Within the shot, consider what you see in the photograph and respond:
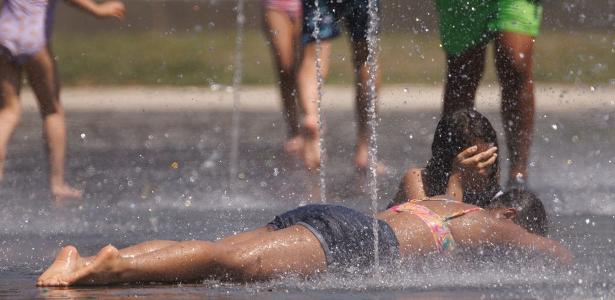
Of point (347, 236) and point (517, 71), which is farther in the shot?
point (517, 71)

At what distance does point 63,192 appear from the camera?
693cm

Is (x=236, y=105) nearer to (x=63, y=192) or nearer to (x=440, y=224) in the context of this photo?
(x=63, y=192)

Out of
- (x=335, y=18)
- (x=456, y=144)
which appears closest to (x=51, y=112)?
(x=335, y=18)

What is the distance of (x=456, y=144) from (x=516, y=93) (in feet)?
3.84

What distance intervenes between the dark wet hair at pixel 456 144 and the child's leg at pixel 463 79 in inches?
43.5

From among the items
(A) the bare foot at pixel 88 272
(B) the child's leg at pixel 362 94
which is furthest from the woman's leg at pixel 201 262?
(B) the child's leg at pixel 362 94

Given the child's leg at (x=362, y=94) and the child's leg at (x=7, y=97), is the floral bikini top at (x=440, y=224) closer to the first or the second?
the child's leg at (x=362, y=94)

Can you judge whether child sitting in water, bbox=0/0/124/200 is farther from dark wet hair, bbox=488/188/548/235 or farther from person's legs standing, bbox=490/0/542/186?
dark wet hair, bbox=488/188/548/235

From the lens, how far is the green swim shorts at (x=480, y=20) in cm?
607

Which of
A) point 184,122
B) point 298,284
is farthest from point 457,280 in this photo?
point 184,122

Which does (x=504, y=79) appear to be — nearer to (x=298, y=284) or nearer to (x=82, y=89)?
(x=298, y=284)

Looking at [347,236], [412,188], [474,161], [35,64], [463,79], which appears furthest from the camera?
[35,64]

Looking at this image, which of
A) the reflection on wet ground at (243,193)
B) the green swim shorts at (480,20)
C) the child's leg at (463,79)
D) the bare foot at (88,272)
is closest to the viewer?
the bare foot at (88,272)

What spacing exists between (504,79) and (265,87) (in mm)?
6444
